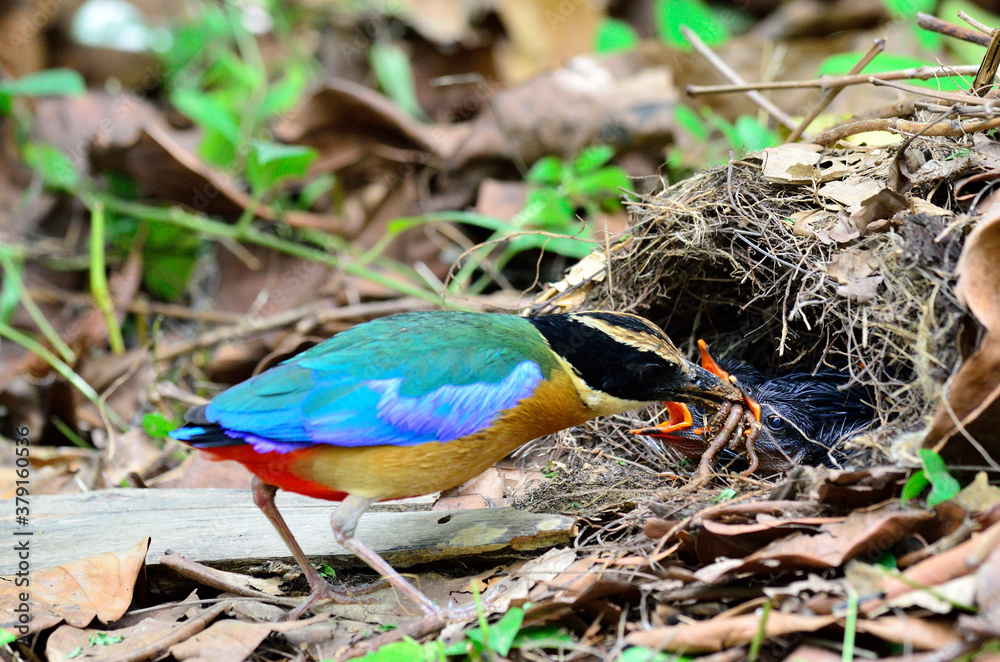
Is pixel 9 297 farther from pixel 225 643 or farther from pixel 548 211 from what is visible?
pixel 225 643

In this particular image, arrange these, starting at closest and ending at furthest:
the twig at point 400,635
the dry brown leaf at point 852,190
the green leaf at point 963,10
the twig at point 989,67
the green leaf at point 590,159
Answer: the twig at point 400,635 → the twig at point 989,67 → the dry brown leaf at point 852,190 → the green leaf at point 590,159 → the green leaf at point 963,10

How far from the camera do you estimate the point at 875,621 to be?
233 cm

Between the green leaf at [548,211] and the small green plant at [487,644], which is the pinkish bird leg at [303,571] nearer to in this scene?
the small green plant at [487,644]

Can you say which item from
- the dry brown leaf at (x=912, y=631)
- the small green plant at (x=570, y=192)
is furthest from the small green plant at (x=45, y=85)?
the dry brown leaf at (x=912, y=631)

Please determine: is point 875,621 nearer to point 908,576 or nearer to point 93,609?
point 908,576

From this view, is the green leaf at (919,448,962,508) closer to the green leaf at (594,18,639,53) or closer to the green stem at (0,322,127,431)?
the green stem at (0,322,127,431)

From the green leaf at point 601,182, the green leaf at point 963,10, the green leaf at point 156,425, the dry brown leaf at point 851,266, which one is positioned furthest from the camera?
the green leaf at point 963,10

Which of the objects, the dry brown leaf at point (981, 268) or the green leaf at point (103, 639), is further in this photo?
the green leaf at point (103, 639)

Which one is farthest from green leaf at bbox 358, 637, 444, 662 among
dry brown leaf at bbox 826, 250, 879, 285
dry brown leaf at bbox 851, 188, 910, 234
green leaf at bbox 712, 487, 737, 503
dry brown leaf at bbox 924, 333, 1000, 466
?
dry brown leaf at bbox 851, 188, 910, 234

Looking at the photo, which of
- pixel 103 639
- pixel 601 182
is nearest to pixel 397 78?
pixel 601 182

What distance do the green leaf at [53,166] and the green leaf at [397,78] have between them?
269cm

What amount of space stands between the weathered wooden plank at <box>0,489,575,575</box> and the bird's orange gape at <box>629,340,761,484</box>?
747 mm

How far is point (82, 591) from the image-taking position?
10.7 feet

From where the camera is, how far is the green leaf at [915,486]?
2637 millimetres
